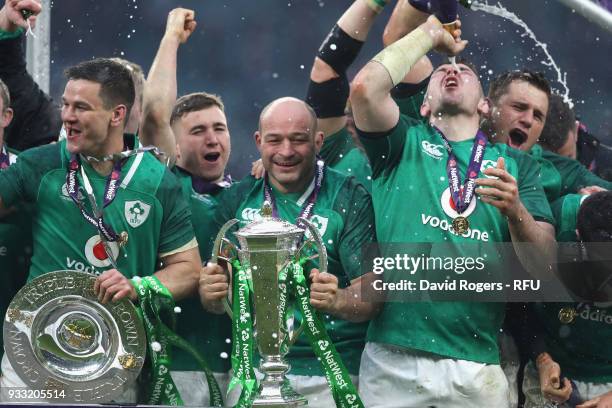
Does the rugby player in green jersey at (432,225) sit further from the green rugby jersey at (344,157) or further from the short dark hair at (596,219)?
the green rugby jersey at (344,157)

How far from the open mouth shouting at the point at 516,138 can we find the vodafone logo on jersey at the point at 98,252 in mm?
1507

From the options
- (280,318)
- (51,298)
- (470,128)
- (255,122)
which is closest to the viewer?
(280,318)

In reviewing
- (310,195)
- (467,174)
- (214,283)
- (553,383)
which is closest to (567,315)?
(553,383)

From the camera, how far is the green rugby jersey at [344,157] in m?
4.38

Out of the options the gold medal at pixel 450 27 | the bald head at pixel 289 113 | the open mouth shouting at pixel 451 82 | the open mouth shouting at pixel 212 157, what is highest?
the gold medal at pixel 450 27

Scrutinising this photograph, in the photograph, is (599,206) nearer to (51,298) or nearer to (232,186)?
(232,186)

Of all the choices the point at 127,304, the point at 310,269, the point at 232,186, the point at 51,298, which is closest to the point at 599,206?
the point at 310,269

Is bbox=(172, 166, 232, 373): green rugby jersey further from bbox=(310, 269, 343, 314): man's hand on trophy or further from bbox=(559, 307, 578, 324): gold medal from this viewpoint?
bbox=(559, 307, 578, 324): gold medal

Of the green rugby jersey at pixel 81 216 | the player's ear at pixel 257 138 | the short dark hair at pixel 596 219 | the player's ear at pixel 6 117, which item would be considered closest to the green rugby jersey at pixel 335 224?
the player's ear at pixel 257 138

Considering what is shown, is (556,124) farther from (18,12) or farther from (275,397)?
(18,12)

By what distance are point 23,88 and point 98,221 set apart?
83 centimetres

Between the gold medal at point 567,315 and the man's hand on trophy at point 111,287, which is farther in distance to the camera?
the gold medal at point 567,315

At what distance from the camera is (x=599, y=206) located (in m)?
3.85

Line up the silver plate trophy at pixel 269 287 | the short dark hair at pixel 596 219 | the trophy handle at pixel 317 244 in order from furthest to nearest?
the short dark hair at pixel 596 219 < the trophy handle at pixel 317 244 < the silver plate trophy at pixel 269 287
